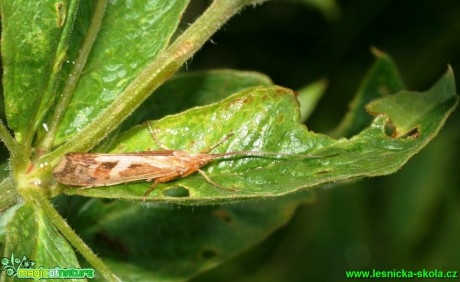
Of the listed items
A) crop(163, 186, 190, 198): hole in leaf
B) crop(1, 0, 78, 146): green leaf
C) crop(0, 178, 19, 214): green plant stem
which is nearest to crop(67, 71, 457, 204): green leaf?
crop(163, 186, 190, 198): hole in leaf

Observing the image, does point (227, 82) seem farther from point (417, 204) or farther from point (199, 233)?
point (417, 204)

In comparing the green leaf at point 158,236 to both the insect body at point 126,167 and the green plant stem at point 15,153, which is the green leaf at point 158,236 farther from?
the green plant stem at point 15,153

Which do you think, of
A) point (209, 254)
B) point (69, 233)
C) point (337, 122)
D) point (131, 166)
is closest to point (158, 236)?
point (209, 254)

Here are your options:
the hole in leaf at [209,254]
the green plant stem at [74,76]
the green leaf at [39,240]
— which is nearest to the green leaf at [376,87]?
the hole in leaf at [209,254]

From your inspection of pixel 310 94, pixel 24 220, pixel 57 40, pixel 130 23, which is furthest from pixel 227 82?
pixel 24 220

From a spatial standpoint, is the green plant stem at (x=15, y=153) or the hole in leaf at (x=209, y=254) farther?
the hole in leaf at (x=209, y=254)

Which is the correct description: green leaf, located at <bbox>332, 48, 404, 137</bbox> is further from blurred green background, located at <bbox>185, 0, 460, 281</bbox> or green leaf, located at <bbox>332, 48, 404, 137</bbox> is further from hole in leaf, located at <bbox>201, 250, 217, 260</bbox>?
blurred green background, located at <bbox>185, 0, 460, 281</bbox>
